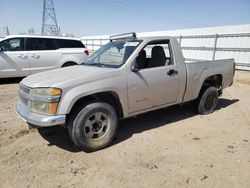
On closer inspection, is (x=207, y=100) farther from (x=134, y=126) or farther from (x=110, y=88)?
(x=110, y=88)

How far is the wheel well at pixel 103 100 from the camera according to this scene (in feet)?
11.7

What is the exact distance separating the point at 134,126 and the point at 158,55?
5.25ft

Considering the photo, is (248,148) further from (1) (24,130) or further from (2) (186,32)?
(2) (186,32)

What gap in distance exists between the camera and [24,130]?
4504 mm

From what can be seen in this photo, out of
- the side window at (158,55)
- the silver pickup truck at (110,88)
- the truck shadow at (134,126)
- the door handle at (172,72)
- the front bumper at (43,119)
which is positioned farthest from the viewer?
the side window at (158,55)

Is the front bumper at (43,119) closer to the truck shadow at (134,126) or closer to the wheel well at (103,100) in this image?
the wheel well at (103,100)

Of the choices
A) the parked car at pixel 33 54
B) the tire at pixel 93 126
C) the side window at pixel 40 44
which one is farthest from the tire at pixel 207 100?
the side window at pixel 40 44

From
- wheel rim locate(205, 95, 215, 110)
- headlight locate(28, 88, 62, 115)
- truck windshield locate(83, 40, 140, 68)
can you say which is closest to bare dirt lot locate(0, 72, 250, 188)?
wheel rim locate(205, 95, 215, 110)

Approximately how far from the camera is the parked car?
27.8 feet

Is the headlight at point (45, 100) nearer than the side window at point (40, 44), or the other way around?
the headlight at point (45, 100)

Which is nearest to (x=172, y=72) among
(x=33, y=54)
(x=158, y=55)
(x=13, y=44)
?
(x=158, y=55)

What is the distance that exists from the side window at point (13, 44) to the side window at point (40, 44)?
0.82 feet

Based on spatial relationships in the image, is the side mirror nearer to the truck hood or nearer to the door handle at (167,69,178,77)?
the truck hood

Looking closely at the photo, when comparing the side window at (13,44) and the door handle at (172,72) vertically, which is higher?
the side window at (13,44)
